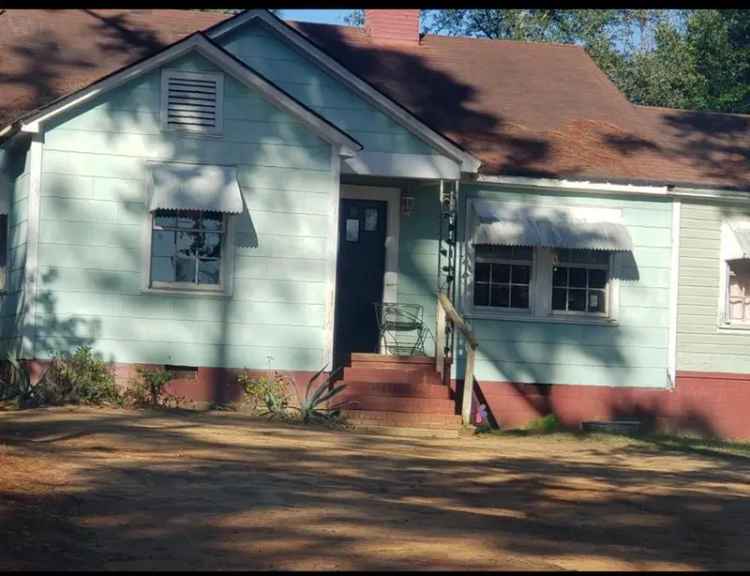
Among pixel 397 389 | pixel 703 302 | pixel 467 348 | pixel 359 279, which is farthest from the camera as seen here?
pixel 703 302

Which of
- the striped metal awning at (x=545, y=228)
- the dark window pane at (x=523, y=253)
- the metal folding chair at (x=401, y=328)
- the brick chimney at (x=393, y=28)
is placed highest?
the brick chimney at (x=393, y=28)

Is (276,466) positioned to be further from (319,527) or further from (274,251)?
(274,251)

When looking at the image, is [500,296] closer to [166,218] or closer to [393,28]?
[166,218]

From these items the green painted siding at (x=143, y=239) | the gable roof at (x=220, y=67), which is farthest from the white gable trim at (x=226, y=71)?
the green painted siding at (x=143, y=239)

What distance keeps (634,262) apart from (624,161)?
1.54 metres

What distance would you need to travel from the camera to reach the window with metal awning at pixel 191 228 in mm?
→ 15281

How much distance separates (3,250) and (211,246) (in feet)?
10.5

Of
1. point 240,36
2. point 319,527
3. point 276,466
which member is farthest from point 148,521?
point 240,36

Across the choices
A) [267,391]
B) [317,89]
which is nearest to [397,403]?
[267,391]

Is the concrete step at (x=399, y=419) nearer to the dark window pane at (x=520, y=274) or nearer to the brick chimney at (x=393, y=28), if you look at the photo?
the dark window pane at (x=520, y=274)

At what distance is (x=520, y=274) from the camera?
17797 mm

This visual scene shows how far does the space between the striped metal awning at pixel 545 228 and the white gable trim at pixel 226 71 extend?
240cm

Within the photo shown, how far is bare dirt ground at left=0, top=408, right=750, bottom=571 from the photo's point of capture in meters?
6.68

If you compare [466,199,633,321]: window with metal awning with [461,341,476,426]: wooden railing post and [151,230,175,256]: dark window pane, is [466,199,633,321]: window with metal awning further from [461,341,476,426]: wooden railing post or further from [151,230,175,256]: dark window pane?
[151,230,175,256]: dark window pane
